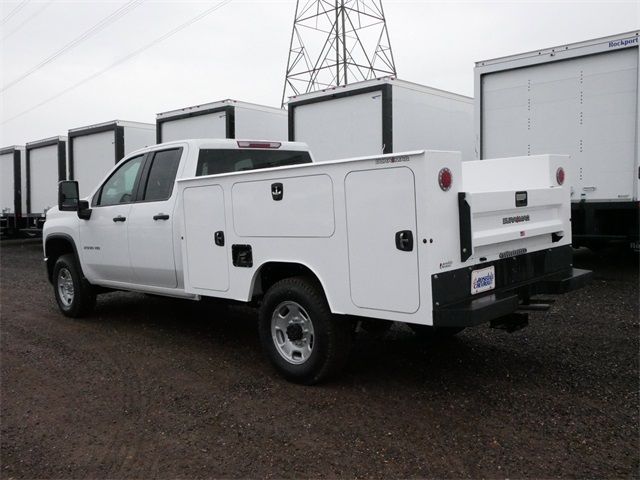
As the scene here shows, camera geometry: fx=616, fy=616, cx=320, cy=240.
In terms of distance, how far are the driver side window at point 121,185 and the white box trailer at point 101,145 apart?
850 cm

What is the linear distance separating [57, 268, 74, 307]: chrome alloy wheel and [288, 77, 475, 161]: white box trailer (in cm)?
498

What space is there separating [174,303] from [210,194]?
11.5 ft

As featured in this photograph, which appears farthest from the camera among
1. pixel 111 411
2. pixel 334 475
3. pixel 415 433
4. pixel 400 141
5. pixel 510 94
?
pixel 400 141

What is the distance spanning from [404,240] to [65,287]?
17.4ft

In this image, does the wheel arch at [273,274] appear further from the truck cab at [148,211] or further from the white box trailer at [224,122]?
the white box trailer at [224,122]

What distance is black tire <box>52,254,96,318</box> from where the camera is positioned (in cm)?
734

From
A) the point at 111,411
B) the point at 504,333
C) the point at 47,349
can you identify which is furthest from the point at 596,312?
the point at 47,349

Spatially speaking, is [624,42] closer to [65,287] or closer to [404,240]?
[404,240]

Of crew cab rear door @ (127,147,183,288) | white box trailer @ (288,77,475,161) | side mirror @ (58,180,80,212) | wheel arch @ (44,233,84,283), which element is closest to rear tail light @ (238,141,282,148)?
crew cab rear door @ (127,147,183,288)

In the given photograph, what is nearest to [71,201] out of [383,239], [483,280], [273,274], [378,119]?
[273,274]

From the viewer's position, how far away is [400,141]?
10242 millimetres

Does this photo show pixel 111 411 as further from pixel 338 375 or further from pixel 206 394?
pixel 338 375

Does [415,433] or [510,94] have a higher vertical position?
[510,94]

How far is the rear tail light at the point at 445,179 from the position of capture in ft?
12.7
